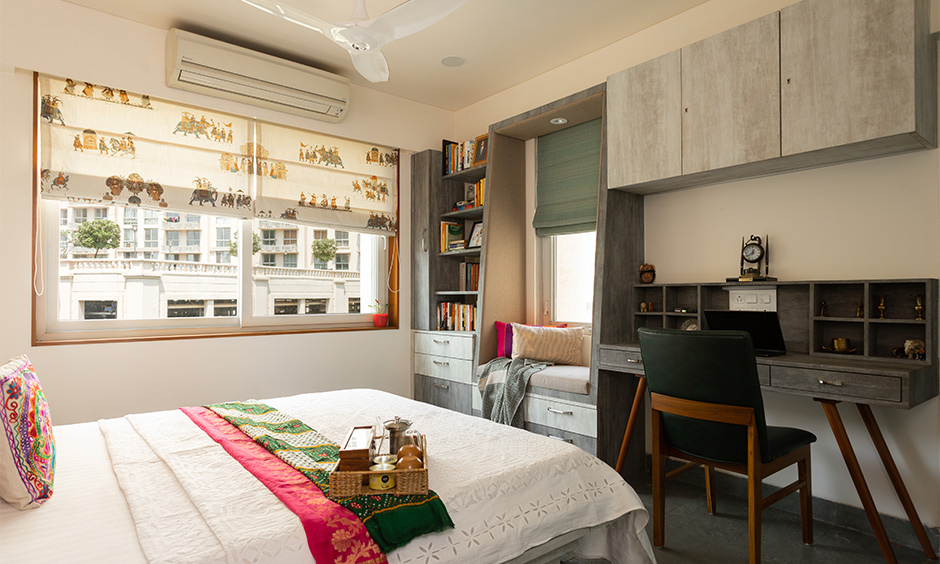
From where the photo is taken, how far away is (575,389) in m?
3.10

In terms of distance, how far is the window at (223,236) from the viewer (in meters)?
3.69

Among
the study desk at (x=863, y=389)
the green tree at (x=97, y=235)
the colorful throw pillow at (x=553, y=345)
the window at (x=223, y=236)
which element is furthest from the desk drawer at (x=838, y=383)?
the green tree at (x=97, y=235)

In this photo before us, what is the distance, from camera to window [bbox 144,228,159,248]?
341 cm

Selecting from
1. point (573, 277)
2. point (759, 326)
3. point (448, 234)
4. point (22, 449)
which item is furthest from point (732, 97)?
point (22, 449)

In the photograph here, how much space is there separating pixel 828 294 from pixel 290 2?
3278 millimetres

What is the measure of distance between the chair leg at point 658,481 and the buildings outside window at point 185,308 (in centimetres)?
298

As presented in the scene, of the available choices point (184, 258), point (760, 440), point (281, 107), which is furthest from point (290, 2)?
point (760, 440)

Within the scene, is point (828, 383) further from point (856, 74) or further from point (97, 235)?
point (97, 235)

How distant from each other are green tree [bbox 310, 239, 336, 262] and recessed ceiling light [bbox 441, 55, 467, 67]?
1.61 m

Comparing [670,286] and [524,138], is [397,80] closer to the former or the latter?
[524,138]

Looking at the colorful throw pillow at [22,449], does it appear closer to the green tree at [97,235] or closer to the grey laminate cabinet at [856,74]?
the green tree at [97,235]

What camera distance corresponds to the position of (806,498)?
2.33 metres

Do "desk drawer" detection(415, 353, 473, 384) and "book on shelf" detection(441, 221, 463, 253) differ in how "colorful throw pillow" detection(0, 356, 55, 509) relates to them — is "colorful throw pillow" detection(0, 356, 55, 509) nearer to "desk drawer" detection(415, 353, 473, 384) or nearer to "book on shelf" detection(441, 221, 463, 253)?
"desk drawer" detection(415, 353, 473, 384)

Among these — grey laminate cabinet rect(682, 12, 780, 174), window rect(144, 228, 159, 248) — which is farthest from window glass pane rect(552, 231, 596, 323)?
window rect(144, 228, 159, 248)
